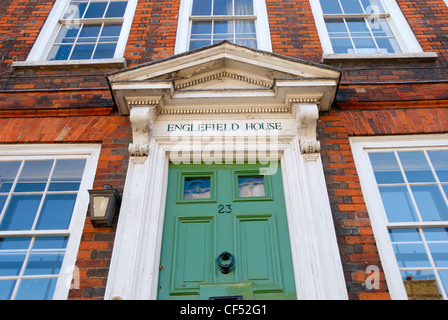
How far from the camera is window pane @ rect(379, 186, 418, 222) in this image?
4027 millimetres

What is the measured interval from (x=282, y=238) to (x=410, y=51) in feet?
12.9

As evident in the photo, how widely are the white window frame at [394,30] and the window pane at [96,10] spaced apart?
12.7ft

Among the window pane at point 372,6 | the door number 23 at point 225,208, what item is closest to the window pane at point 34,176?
the door number 23 at point 225,208

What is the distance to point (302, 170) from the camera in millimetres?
4098

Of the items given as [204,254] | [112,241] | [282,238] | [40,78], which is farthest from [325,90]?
[40,78]

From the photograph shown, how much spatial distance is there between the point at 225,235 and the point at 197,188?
0.73 m

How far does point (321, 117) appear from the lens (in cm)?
482

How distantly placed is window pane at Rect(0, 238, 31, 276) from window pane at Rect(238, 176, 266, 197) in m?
2.42

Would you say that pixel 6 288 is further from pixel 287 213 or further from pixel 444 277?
pixel 444 277

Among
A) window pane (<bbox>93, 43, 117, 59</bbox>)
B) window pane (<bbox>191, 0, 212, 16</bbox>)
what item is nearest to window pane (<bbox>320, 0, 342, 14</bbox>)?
window pane (<bbox>191, 0, 212, 16</bbox>)

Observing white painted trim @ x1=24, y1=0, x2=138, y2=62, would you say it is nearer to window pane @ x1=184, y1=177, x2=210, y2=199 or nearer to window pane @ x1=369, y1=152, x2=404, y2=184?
window pane @ x1=184, y1=177, x2=210, y2=199

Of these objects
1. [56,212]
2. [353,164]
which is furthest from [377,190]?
[56,212]

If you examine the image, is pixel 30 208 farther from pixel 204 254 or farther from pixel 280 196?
pixel 280 196
